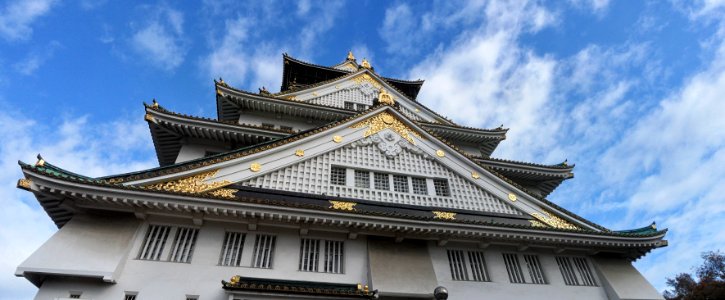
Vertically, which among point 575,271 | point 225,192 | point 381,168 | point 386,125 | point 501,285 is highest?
point 386,125

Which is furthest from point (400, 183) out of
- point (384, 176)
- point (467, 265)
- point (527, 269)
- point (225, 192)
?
point (225, 192)

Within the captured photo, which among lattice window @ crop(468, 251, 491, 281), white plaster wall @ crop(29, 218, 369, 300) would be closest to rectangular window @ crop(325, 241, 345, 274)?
white plaster wall @ crop(29, 218, 369, 300)

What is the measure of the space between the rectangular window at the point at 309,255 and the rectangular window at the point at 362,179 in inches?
113

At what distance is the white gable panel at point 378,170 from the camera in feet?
37.5

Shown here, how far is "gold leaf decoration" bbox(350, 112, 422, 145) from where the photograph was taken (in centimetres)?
1395

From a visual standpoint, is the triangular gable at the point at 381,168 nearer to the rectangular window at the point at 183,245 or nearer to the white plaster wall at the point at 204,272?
the rectangular window at the point at 183,245

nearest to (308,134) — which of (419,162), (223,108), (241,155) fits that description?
(241,155)

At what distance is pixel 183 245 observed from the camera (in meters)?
9.34

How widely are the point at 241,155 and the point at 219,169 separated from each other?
2.70 ft

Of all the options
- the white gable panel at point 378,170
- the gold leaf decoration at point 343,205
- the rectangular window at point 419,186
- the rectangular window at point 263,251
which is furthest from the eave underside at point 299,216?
the rectangular window at point 419,186

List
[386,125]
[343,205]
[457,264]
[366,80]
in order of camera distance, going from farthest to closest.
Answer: [366,80] → [386,125] → [457,264] → [343,205]

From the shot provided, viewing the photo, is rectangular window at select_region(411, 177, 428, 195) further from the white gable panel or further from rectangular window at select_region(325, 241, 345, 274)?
rectangular window at select_region(325, 241, 345, 274)

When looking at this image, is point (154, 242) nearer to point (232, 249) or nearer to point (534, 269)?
point (232, 249)

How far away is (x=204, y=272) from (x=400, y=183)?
23.0 feet
